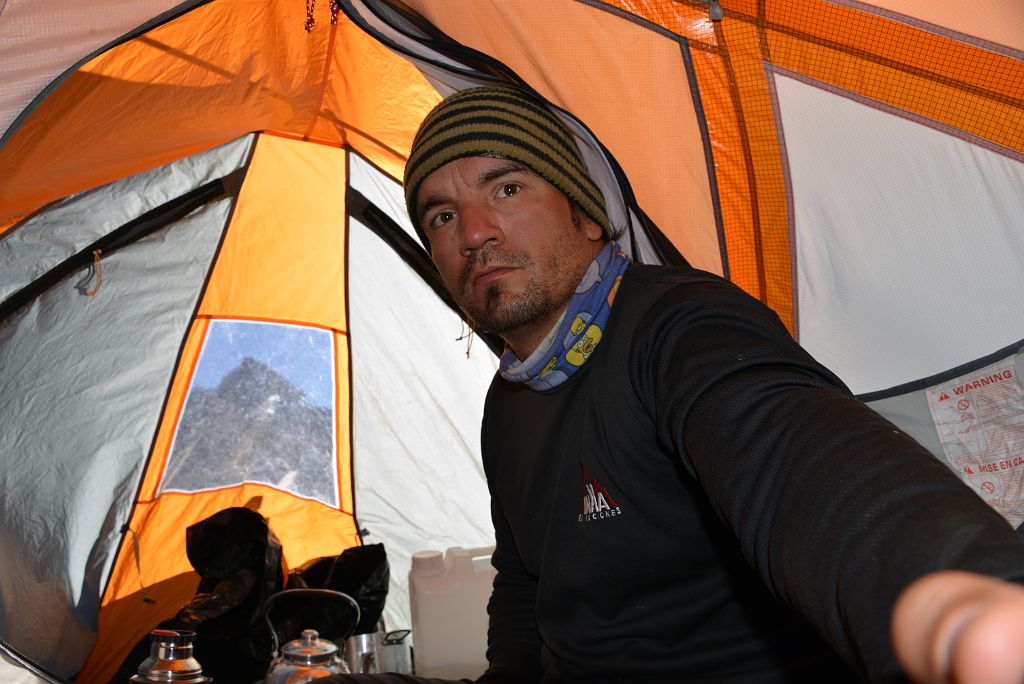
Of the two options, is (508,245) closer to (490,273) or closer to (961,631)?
(490,273)

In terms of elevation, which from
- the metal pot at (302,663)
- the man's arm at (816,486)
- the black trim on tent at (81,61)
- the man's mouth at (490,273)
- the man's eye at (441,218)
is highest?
the black trim on tent at (81,61)

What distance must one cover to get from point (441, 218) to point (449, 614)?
121 centimetres

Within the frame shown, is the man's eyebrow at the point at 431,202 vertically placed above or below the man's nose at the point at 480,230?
above

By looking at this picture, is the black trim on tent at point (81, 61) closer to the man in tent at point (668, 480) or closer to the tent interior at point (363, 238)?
the tent interior at point (363, 238)

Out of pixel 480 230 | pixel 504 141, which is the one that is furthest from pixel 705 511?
pixel 504 141

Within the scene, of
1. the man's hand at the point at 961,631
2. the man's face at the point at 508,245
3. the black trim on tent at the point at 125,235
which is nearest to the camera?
the man's hand at the point at 961,631

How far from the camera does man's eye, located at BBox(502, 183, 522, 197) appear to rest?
1334 millimetres

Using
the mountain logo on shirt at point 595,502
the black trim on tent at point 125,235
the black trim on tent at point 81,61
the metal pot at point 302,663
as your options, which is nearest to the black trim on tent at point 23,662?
the metal pot at point 302,663

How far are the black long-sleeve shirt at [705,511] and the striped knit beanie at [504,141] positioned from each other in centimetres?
28

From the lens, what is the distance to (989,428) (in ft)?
4.64

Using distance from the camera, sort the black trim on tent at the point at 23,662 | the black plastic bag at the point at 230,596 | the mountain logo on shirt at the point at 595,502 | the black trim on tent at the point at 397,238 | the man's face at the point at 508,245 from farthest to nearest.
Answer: the black trim on tent at the point at 397,238, the black plastic bag at the point at 230,596, the black trim on tent at the point at 23,662, the man's face at the point at 508,245, the mountain logo on shirt at the point at 595,502

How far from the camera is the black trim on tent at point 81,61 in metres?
1.26

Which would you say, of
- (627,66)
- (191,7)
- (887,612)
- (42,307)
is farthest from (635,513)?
(42,307)

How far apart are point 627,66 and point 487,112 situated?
0.90 feet
